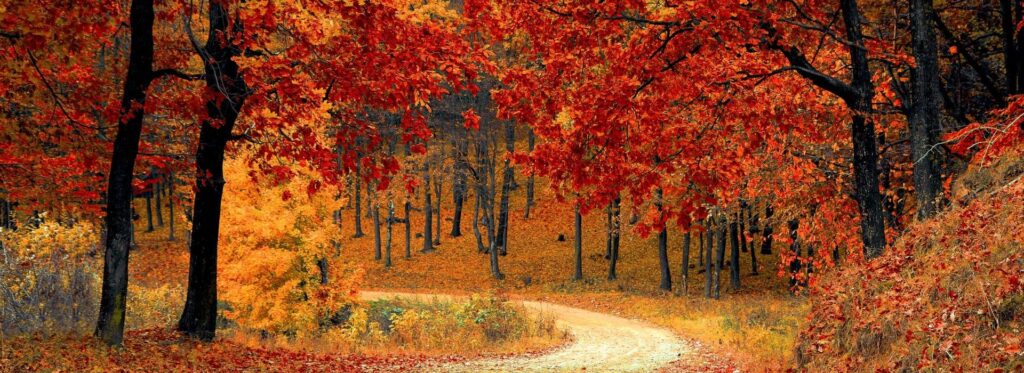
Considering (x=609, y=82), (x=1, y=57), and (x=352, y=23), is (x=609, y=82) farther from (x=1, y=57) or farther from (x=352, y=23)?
(x=1, y=57)

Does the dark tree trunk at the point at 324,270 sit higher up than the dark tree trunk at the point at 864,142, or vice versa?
the dark tree trunk at the point at 864,142

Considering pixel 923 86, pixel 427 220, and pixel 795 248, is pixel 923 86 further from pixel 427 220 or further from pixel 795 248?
pixel 427 220

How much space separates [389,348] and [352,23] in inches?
383

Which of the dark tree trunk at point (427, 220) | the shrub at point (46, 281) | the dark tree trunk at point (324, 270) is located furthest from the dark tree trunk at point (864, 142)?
the dark tree trunk at point (427, 220)

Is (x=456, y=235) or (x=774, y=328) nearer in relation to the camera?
(x=774, y=328)

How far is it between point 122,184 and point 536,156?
6711 mm

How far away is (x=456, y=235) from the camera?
147 feet

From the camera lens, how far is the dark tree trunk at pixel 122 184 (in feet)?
33.8

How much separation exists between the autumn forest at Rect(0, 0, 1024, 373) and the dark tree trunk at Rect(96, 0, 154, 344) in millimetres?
38

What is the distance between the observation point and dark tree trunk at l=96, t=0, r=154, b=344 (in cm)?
1030

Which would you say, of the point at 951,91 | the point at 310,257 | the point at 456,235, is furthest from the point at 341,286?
the point at 456,235

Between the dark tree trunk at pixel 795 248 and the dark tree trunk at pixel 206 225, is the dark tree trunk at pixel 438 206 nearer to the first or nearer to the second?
the dark tree trunk at pixel 795 248

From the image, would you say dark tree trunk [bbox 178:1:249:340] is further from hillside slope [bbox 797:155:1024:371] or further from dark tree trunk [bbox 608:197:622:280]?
dark tree trunk [bbox 608:197:622:280]

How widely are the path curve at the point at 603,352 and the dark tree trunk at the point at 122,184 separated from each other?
5815mm
